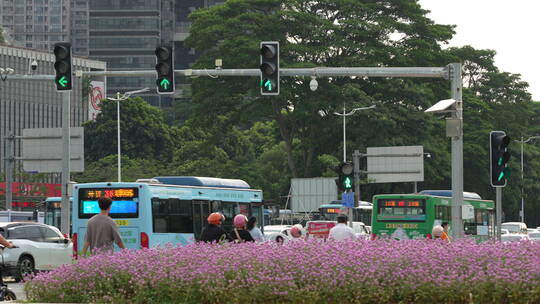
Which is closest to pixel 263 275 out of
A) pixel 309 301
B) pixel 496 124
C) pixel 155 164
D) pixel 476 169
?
pixel 309 301

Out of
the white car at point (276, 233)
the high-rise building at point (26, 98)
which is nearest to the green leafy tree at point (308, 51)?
the white car at point (276, 233)

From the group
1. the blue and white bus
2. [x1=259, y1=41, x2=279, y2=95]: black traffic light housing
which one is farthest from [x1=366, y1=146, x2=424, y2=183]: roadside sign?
[x1=259, y1=41, x2=279, y2=95]: black traffic light housing

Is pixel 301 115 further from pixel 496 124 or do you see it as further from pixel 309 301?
pixel 309 301

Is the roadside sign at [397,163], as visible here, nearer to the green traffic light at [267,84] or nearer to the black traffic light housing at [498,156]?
the green traffic light at [267,84]

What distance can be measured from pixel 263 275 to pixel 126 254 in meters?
2.62

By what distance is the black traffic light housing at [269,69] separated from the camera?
26.0 meters

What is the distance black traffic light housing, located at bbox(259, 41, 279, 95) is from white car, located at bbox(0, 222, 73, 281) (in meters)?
8.01

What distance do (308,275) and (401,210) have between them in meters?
27.6

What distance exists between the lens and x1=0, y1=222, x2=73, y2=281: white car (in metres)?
30.2

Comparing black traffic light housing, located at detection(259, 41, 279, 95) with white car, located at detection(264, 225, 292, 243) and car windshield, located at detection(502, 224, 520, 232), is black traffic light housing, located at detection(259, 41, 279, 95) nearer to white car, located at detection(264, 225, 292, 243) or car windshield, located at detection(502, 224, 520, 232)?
white car, located at detection(264, 225, 292, 243)

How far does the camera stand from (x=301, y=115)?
6438cm

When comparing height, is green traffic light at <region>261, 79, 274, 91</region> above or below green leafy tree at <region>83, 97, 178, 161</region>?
below

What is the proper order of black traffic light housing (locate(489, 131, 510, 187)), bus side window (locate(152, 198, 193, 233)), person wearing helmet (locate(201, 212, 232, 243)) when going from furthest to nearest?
bus side window (locate(152, 198, 193, 233)) → black traffic light housing (locate(489, 131, 510, 187)) → person wearing helmet (locate(201, 212, 232, 243))

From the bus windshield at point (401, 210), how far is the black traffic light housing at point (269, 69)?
17.3 m
